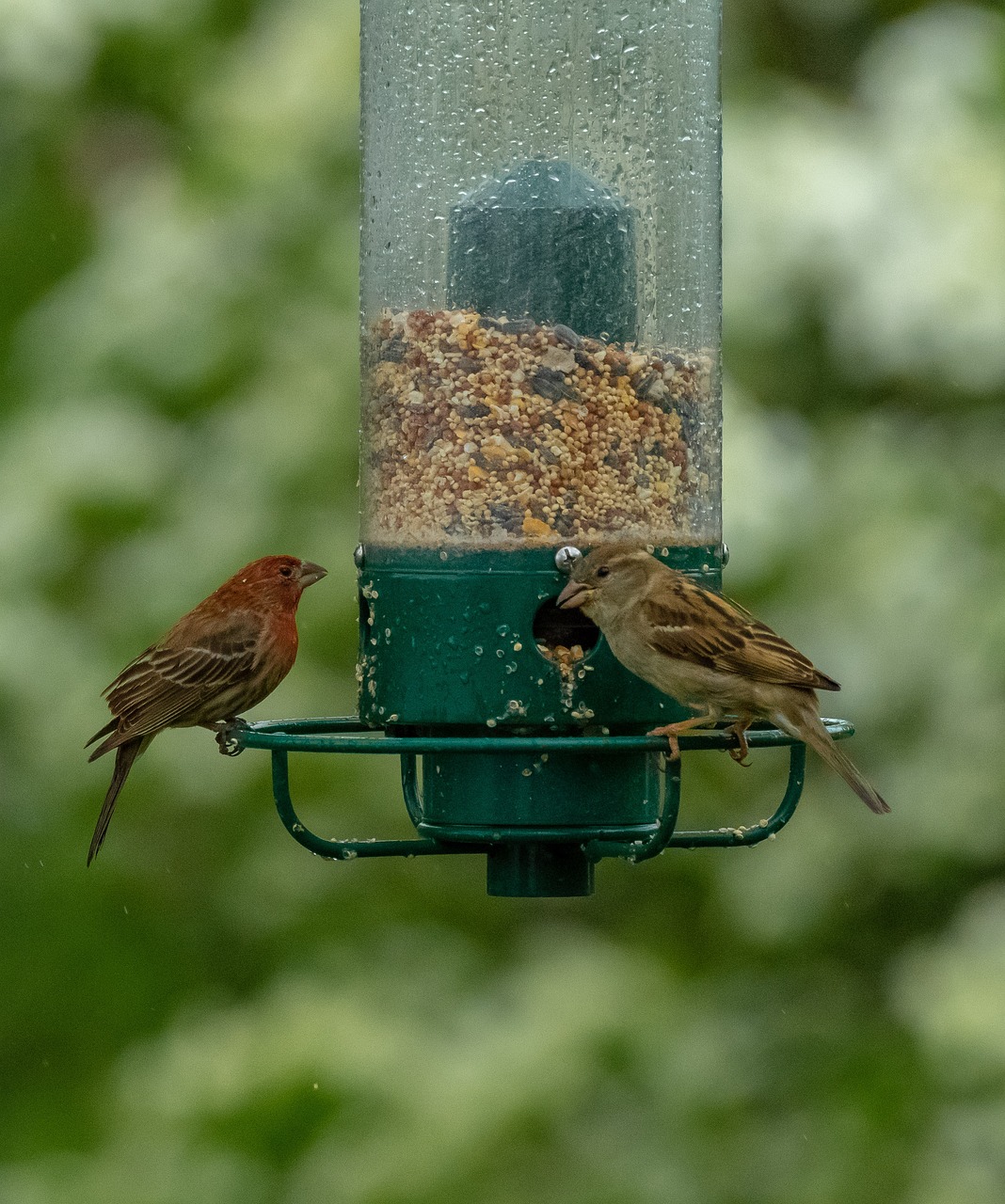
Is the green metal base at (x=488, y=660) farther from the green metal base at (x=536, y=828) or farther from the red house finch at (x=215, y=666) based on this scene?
the red house finch at (x=215, y=666)

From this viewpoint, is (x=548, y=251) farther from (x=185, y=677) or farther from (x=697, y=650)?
(x=185, y=677)

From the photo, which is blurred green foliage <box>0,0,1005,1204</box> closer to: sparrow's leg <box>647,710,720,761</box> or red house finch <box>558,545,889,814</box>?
red house finch <box>558,545,889,814</box>

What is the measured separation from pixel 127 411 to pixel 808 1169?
4.05 meters

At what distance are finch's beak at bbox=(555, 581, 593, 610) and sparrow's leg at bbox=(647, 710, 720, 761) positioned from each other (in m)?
0.37

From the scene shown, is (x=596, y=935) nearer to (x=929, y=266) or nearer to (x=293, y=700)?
(x=293, y=700)

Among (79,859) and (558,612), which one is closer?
(558,612)

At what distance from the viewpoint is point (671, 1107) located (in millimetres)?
8031

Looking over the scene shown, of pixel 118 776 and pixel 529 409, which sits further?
pixel 118 776

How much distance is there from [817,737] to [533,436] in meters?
1.04

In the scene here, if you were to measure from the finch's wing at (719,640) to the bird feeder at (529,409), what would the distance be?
0.16 metres

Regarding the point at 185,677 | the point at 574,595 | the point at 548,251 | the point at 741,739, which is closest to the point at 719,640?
the point at 741,739

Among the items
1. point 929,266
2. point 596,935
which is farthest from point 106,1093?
point 929,266

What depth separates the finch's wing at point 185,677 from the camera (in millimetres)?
6039

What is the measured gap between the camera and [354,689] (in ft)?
28.1
